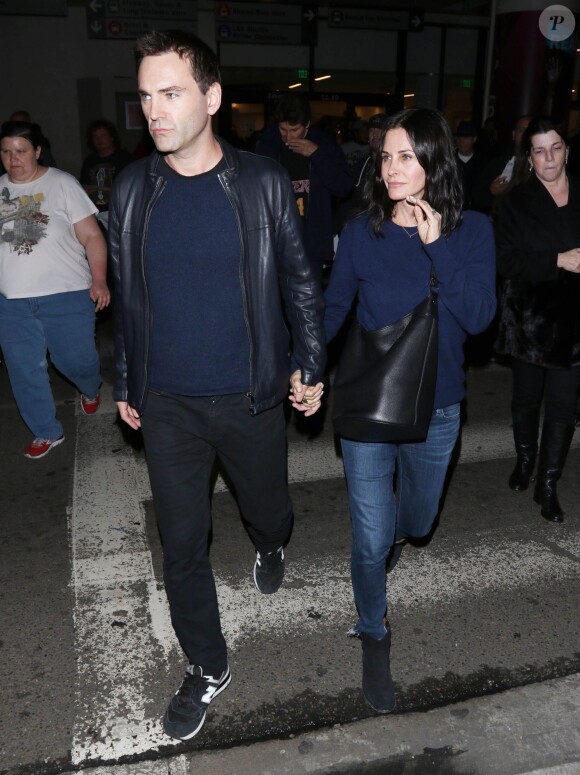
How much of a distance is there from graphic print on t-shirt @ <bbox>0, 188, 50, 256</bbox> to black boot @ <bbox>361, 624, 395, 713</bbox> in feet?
11.0

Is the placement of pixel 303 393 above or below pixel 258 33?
below

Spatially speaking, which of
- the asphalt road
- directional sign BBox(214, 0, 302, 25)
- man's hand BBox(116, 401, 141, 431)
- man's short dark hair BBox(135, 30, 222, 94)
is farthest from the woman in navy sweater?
directional sign BBox(214, 0, 302, 25)

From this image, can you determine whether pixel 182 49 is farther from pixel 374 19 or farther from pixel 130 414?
pixel 374 19

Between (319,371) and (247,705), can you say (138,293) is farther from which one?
(247,705)

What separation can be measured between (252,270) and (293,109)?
394cm

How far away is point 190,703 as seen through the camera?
2.91 m

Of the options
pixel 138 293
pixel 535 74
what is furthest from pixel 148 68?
pixel 535 74

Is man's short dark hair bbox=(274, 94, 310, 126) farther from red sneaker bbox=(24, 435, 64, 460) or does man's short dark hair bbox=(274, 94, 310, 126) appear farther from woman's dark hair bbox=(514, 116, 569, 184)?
red sneaker bbox=(24, 435, 64, 460)

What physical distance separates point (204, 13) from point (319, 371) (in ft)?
49.3

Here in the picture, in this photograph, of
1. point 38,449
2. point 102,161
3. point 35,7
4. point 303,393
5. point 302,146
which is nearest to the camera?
point 303,393

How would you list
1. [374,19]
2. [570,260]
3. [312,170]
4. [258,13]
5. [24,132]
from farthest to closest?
[374,19]
[258,13]
[312,170]
[24,132]
[570,260]

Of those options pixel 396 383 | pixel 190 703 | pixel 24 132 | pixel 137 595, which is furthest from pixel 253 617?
pixel 24 132

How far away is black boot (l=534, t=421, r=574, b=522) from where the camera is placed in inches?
180

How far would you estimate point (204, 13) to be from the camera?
1599 centimetres
